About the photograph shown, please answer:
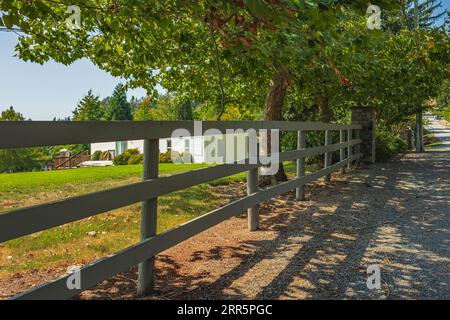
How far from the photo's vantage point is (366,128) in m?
14.6

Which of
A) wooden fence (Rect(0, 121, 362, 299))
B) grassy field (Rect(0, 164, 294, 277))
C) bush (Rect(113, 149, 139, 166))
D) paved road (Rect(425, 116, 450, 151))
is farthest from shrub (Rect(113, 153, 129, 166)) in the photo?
wooden fence (Rect(0, 121, 362, 299))

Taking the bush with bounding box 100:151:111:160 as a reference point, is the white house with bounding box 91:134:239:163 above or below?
above

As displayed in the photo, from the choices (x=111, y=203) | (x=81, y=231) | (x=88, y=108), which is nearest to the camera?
(x=111, y=203)

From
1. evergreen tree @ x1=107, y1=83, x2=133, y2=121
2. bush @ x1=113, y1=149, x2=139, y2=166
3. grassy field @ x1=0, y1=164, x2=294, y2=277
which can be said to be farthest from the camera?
evergreen tree @ x1=107, y1=83, x2=133, y2=121

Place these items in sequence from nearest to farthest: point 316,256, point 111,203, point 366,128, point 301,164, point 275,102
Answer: point 111,203
point 316,256
point 301,164
point 275,102
point 366,128

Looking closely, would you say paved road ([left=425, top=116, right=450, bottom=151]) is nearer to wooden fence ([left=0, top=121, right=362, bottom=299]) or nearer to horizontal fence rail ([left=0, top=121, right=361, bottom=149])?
wooden fence ([left=0, top=121, right=362, bottom=299])

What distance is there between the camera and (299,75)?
9766 mm

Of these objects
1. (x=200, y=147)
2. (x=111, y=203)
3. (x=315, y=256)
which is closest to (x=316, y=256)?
(x=315, y=256)

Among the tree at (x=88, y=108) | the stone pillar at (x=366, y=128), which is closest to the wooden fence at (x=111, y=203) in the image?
the stone pillar at (x=366, y=128)

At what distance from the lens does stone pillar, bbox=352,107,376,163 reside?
1442cm

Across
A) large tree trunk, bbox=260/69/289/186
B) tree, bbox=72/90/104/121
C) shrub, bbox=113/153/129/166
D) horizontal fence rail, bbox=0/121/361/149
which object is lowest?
shrub, bbox=113/153/129/166

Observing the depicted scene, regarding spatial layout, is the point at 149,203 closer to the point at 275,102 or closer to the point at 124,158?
the point at 275,102

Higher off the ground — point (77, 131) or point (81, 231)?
point (77, 131)

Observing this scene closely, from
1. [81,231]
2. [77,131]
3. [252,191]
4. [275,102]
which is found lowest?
[81,231]
